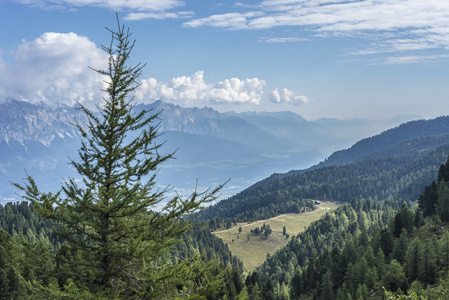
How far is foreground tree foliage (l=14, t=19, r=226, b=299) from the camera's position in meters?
13.3

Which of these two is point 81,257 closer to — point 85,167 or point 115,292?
point 115,292

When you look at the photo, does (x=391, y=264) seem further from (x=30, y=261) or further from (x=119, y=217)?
(x=30, y=261)

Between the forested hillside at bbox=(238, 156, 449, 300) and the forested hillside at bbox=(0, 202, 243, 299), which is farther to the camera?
the forested hillside at bbox=(238, 156, 449, 300)

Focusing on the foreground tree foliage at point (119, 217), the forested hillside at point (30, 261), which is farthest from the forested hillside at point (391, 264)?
the foreground tree foliage at point (119, 217)

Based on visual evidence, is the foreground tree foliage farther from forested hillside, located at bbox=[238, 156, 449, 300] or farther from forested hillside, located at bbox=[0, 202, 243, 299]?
forested hillside, located at bbox=[238, 156, 449, 300]

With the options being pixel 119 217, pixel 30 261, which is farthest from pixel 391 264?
pixel 30 261

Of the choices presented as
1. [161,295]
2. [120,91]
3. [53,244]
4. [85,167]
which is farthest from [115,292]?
[53,244]

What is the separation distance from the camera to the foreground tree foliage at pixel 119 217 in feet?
Answer: 43.7

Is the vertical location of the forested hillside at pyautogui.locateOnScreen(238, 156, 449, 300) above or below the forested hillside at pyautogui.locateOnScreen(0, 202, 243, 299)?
below

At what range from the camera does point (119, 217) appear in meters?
14.4

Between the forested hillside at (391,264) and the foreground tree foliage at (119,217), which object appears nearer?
the foreground tree foliage at (119,217)

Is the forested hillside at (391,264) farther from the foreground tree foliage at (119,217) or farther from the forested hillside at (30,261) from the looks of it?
the foreground tree foliage at (119,217)

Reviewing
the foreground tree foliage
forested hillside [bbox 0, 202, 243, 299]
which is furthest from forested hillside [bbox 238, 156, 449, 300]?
the foreground tree foliage

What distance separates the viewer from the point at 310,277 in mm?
106562
